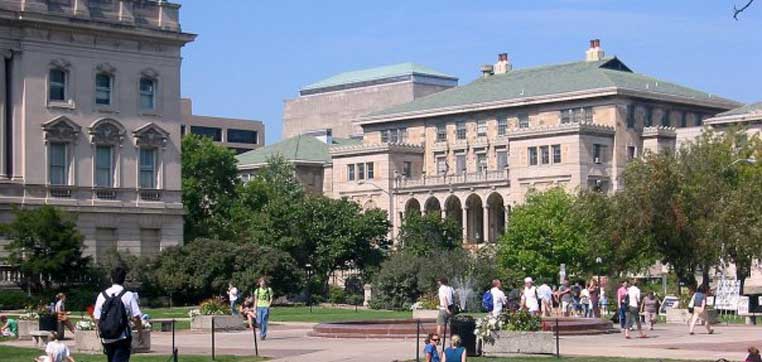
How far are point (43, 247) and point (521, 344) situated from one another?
37.8 meters

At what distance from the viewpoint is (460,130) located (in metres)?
162

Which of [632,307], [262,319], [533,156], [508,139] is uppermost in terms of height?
[508,139]

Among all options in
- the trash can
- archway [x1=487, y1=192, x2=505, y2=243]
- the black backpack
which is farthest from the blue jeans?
archway [x1=487, y1=192, x2=505, y2=243]

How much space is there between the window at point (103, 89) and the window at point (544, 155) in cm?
6692

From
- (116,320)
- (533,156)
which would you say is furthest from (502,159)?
(116,320)

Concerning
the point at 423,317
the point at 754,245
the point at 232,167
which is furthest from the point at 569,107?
the point at 423,317

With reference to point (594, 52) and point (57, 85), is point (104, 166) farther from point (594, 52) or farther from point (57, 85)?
point (594, 52)

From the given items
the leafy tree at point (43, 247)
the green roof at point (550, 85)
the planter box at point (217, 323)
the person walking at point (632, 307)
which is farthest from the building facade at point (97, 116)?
the green roof at point (550, 85)

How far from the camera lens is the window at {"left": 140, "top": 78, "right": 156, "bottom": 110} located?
83.1 meters

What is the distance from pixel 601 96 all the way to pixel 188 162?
45883 millimetres

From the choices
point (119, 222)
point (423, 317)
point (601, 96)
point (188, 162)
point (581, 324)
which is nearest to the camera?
point (581, 324)

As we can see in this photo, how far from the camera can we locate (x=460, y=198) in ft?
510

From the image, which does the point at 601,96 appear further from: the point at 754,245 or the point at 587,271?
the point at 754,245

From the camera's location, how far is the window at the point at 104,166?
81.1 m
